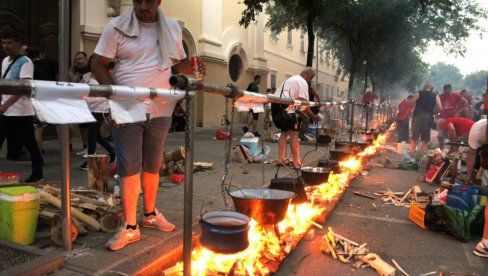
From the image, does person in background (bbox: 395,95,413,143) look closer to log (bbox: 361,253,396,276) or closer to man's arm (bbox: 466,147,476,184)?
man's arm (bbox: 466,147,476,184)

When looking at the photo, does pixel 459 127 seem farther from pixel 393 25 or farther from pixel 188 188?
pixel 393 25

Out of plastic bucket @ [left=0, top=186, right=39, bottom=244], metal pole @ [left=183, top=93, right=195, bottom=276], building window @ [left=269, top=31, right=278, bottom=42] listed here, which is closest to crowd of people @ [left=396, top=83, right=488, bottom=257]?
metal pole @ [left=183, top=93, right=195, bottom=276]

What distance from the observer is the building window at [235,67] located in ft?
63.7

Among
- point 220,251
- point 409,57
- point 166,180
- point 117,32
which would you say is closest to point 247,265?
point 220,251

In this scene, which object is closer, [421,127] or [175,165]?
[175,165]

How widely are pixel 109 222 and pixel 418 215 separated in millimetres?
3907

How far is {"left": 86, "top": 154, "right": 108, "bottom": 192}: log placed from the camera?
4.86m

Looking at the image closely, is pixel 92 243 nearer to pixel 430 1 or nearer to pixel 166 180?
pixel 166 180

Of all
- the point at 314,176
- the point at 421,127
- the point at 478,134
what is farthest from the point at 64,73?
the point at 421,127

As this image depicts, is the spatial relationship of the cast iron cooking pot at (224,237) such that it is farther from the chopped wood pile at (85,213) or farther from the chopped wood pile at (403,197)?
the chopped wood pile at (403,197)

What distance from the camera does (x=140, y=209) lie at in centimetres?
443

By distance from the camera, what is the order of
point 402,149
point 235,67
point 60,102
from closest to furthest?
1. point 60,102
2. point 402,149
3. point 235,67

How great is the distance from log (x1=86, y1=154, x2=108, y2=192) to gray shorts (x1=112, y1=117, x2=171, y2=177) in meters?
1.48

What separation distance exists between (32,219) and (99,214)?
661mm
